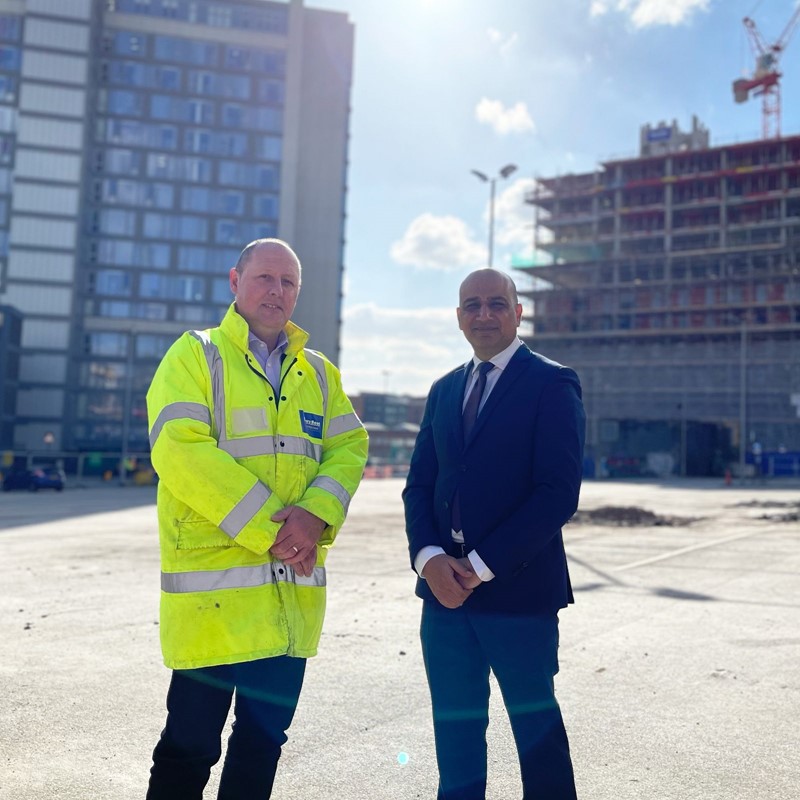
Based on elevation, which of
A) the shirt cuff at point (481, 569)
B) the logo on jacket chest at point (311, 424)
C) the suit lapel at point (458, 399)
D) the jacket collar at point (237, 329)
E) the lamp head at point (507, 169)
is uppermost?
the lamp head at point (507, 169)

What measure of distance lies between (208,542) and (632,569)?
8854mm

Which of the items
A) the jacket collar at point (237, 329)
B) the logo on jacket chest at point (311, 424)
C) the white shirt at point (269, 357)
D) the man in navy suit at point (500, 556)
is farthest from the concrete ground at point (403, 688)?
the jacket collar at point (237, 329)

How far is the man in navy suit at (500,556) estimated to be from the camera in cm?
281

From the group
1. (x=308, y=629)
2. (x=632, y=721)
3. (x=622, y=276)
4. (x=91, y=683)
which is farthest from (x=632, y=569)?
(x=622, y=276)

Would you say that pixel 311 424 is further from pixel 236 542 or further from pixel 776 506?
pixel 776 506

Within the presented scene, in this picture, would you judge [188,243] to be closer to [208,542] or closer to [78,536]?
[78,536]

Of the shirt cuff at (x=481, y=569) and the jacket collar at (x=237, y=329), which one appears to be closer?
the shirt cuff at (x=481, y=569)

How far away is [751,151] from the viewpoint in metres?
76.1

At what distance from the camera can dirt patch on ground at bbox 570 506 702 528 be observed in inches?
717

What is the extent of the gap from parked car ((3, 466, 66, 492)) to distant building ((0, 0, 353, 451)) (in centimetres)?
3122

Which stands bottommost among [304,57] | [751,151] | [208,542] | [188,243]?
[208,542]

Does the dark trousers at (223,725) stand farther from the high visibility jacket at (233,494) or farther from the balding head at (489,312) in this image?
the balding head at (489,312)

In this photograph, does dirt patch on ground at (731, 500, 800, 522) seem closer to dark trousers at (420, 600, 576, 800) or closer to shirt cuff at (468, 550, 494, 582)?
dark trousers at (420, 600, 576, 800)

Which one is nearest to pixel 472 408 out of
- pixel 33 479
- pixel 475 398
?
pixel 475 398
